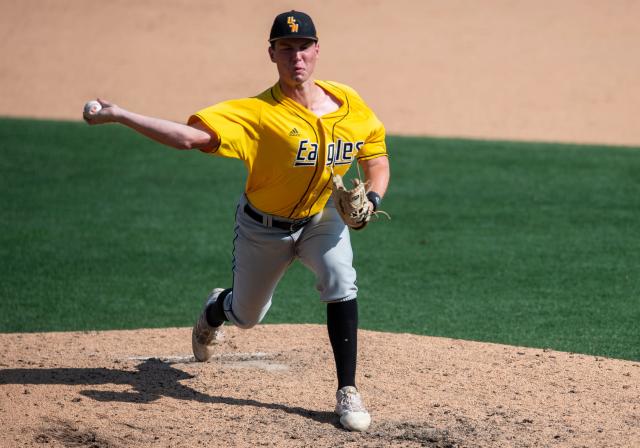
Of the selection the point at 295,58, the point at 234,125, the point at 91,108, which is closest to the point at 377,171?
the point at 295,58

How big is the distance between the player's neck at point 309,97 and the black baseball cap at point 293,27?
9.3 inches

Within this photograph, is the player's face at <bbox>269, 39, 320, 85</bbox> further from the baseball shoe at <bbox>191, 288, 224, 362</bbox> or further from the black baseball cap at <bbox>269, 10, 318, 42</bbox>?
the baseball shoe at <bbox>191, 288, 224, 362</bbox>

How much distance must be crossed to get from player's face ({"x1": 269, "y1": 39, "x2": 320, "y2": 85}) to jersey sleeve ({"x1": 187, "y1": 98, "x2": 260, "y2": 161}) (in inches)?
8.4

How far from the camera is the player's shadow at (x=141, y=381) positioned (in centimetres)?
477

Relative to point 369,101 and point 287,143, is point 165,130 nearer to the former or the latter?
point 287,143

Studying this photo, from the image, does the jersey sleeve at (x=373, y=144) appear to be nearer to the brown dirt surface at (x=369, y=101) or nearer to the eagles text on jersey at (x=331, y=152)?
the eagles text on jersey at (x=331, y=152)

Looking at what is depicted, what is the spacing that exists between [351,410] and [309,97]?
1.48 m

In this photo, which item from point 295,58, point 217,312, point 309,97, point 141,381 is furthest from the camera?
point 217,312

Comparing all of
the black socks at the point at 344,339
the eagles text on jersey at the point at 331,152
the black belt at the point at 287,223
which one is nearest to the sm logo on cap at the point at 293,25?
the eagles text on jersey at the point at 331,152

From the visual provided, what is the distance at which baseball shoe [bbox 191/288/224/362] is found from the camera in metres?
5.34

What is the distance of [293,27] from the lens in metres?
4.49

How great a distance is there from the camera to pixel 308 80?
4.68m

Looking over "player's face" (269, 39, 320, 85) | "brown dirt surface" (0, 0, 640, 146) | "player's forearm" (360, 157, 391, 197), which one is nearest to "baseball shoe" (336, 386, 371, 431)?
"player's forearm" (360, 157, 391, 197)

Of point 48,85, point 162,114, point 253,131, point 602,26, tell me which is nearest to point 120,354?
point 253,131
